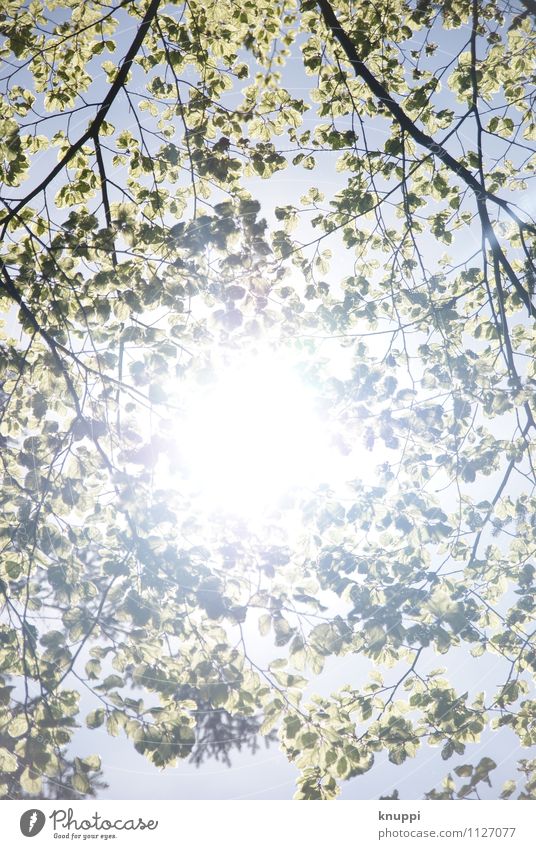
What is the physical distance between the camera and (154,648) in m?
2.44

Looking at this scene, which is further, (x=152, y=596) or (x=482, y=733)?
(x=482, y=733)

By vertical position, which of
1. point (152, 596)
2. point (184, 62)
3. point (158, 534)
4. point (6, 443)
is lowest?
point (152, 596)

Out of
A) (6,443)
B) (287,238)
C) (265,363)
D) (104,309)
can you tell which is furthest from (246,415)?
(6,443)

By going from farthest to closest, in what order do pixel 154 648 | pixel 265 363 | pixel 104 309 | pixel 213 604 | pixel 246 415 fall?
pixel 265 363 < pixel 246 415 < pixel 104 309 < pixel 154 648 < pixel 213 604

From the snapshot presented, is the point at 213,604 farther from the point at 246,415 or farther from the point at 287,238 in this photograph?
the point at 287,238

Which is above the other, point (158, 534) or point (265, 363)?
point (265, 363)

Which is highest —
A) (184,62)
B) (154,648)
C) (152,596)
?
(184,62)

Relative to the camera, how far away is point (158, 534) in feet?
8.51

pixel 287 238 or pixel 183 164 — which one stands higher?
pixel 183 164

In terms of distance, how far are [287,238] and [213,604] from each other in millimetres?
2177

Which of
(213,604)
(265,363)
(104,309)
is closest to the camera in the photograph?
(213,604)

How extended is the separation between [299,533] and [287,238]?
70.4 inches

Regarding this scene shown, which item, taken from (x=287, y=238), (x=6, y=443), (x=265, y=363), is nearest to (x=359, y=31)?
(x=287, y=238)
